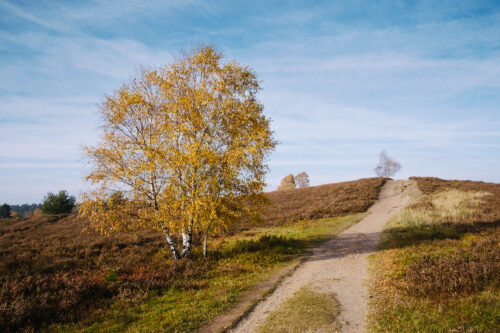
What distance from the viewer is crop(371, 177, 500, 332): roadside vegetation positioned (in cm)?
728

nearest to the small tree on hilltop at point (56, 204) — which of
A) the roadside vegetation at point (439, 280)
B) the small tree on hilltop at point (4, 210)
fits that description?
the small tree on hilltop at point (4, 210)

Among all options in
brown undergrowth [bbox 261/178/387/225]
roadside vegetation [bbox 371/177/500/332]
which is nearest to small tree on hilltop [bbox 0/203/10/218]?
brown undergrowth [bbox 261/178/387/225]

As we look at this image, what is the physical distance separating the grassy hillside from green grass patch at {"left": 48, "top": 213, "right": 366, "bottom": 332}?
0.12 ft

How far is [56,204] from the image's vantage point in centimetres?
4325

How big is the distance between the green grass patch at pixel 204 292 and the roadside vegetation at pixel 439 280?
207 inches

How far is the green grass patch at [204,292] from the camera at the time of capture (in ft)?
28.4

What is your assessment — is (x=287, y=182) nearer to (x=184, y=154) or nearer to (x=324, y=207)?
(x=324, y=207)

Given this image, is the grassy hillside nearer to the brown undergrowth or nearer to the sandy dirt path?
the sandy dirt path

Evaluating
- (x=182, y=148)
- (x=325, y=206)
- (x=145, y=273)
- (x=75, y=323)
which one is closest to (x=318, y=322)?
(x=75, y=323)

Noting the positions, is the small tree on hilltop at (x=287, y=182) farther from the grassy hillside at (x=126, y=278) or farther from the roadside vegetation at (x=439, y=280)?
the roadside vegetation at (x=439, y=280)

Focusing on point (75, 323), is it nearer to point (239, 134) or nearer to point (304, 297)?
point (304, 297)

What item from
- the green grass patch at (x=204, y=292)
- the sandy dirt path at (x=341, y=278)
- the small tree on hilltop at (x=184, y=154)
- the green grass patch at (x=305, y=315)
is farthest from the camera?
the small tree on hilltop at (x=184, y=154)

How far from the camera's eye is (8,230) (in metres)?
29.1

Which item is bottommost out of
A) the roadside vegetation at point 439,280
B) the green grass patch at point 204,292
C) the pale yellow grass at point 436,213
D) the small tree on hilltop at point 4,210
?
the green grass patch at point 204,292
